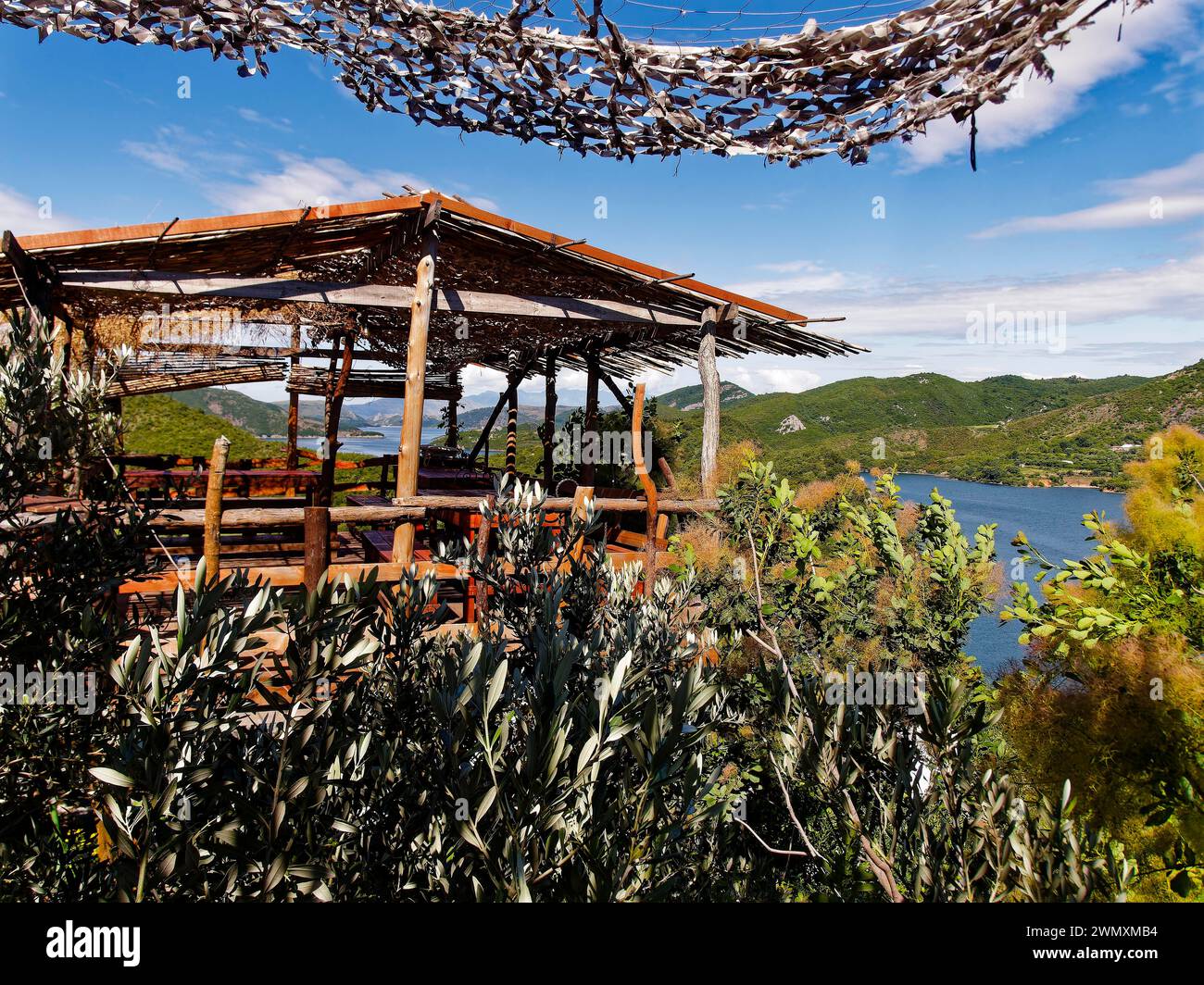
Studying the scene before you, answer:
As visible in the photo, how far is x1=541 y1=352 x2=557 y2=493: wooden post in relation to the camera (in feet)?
40.9

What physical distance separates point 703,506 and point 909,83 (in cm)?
595

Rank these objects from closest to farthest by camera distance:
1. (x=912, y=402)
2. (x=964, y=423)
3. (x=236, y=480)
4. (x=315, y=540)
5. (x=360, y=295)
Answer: (x=315, y=540)
(x=360, y=295)
(x=236, y=480)
(x=964, y=423)
(x=912, y=402)

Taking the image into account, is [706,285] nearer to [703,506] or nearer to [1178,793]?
[703,506]

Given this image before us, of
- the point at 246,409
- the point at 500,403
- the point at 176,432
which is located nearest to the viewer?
the point at 500,403

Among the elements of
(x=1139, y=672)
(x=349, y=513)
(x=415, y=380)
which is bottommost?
(x=1139, y=672)

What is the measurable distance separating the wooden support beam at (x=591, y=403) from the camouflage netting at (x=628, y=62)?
8784 millimetres

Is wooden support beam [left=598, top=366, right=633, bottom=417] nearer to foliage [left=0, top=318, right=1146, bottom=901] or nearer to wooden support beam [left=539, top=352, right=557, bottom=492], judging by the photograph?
wooden support beam [left=539, top=352, right=557, bottom=492]

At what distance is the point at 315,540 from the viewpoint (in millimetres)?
5180

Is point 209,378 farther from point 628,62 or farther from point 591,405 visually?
point 628,62

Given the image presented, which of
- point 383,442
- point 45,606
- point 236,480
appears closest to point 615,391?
point 236,480

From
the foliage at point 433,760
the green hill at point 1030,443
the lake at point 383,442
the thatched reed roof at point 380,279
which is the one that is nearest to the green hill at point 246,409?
the lake at point 383,442

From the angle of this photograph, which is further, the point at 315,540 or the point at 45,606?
the point at 315,540

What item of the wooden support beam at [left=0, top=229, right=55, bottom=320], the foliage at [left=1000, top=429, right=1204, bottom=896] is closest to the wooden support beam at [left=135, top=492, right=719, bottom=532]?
the wooden support beam at [left=0, top=229, right=55, bottom=320]

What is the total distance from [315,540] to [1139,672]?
6.32 metres
